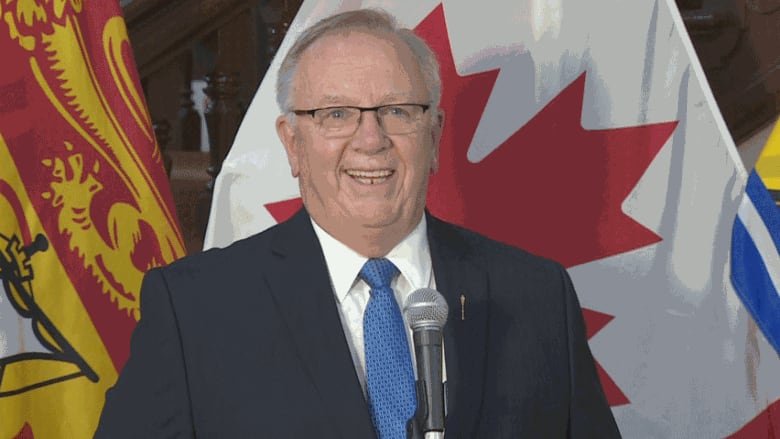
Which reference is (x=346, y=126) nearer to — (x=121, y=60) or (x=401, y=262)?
(x=401, y=262)

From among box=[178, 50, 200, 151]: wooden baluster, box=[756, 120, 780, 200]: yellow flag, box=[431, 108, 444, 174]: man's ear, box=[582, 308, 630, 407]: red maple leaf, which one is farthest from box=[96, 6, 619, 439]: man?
box=[178, 50, 200, 151]: wooden baluster

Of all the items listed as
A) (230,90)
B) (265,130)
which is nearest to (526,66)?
(265,130)

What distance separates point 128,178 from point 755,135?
1281mm

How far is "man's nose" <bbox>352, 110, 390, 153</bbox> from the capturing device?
1653 mm

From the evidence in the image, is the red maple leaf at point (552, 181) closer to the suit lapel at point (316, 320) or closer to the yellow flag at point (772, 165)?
the yellow flag at point (772, 165)

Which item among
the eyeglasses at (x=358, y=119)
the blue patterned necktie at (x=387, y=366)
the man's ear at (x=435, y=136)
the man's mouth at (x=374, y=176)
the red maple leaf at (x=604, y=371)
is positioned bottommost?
the red maple leaf at (x=604, y=371)

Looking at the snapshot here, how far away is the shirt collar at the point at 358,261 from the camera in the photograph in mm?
1689

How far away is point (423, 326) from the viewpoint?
123 cm

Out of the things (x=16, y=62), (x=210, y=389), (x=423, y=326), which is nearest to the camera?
(x=423, y=326)

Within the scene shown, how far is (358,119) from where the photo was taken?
1.67m

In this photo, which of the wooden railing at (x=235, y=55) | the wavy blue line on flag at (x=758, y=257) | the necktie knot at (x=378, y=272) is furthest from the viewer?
the wooden railing at (x=235, y=55)

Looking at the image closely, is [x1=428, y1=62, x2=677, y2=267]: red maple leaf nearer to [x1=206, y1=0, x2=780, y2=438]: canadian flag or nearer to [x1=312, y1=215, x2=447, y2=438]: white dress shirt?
[x1=206, y1=0, x2=780, y2=438]: canadian flag

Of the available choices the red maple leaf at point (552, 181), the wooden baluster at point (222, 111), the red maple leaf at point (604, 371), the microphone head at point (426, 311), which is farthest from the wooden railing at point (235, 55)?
the microphone head at point (426, 311)

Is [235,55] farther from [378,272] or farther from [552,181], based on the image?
[378,272]
